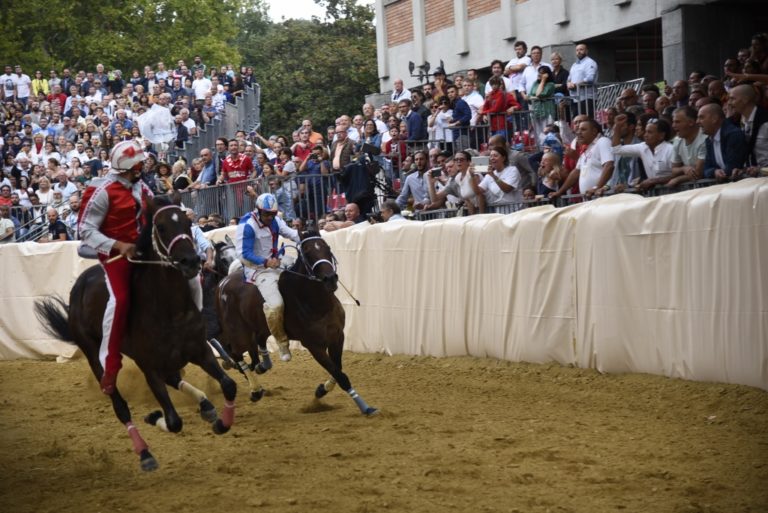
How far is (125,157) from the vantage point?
9.91 meters

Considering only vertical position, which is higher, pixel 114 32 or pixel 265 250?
pixel 114 32

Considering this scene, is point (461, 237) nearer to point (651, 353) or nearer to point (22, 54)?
point (651, 353)

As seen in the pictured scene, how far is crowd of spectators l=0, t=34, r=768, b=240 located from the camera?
1269cm

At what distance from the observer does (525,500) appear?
24.2 ft

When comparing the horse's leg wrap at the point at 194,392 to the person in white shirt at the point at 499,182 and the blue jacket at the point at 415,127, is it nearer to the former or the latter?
the person in white shirt at the point at 499,182

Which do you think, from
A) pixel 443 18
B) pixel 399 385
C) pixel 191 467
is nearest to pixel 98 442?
pixel 191 467

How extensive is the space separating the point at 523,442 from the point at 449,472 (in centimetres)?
126

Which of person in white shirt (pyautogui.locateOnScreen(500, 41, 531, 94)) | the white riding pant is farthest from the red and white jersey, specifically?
the white riding pant

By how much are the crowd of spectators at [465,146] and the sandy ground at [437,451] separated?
275 cm

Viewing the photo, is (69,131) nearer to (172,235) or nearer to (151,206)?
(151,206)

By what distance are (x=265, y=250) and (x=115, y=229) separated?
12.5 feet

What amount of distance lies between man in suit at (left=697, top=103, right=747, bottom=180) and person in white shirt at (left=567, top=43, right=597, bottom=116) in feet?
20.7

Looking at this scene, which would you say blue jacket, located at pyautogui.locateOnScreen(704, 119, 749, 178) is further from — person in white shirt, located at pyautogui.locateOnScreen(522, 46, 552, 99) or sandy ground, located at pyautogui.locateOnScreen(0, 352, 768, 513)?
person in white shirt, located at pyautogui.locateOnScreen(522, 46, 552, 99)

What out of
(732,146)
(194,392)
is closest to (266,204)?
(194,392)
